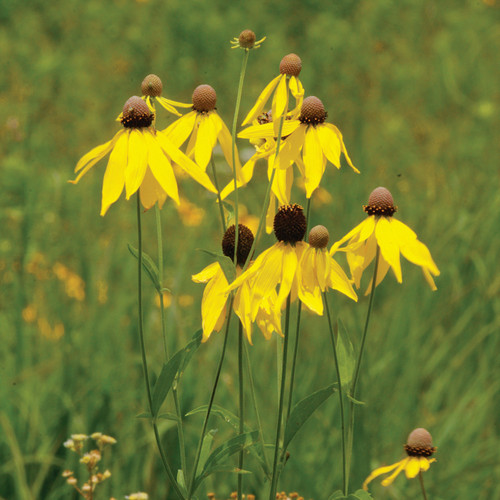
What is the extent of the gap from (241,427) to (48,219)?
170 centimetres

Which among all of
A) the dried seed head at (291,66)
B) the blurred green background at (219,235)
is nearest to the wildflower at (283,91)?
the dried seed head at (291,66)

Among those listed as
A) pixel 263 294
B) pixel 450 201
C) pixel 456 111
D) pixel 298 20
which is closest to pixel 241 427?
pixel 263 294

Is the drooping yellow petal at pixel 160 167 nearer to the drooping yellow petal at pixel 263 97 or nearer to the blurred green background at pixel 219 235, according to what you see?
the drooping yellow petal at pixel 263 97

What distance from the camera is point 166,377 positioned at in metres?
0.94

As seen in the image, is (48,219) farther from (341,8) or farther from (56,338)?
(341,8)

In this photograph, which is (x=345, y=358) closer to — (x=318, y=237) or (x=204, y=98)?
(x=318, y=237)

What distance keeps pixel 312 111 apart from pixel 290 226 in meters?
0.16

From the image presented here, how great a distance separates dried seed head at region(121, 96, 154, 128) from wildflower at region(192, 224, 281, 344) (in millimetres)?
187

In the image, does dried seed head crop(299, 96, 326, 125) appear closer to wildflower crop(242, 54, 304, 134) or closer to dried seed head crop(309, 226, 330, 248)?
wildflower crop(242, 54, 304, 134)

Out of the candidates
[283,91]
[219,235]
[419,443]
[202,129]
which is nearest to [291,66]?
[283,91]

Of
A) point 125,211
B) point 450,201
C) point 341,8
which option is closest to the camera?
point 450,201

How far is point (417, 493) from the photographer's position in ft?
5.78

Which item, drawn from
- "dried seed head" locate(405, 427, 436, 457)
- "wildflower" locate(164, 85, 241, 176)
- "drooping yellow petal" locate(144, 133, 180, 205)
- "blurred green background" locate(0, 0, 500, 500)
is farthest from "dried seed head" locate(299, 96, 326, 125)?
"blurred green background" locate(0, 0, 500, 500)

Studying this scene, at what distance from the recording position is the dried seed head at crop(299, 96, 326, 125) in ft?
3.34
